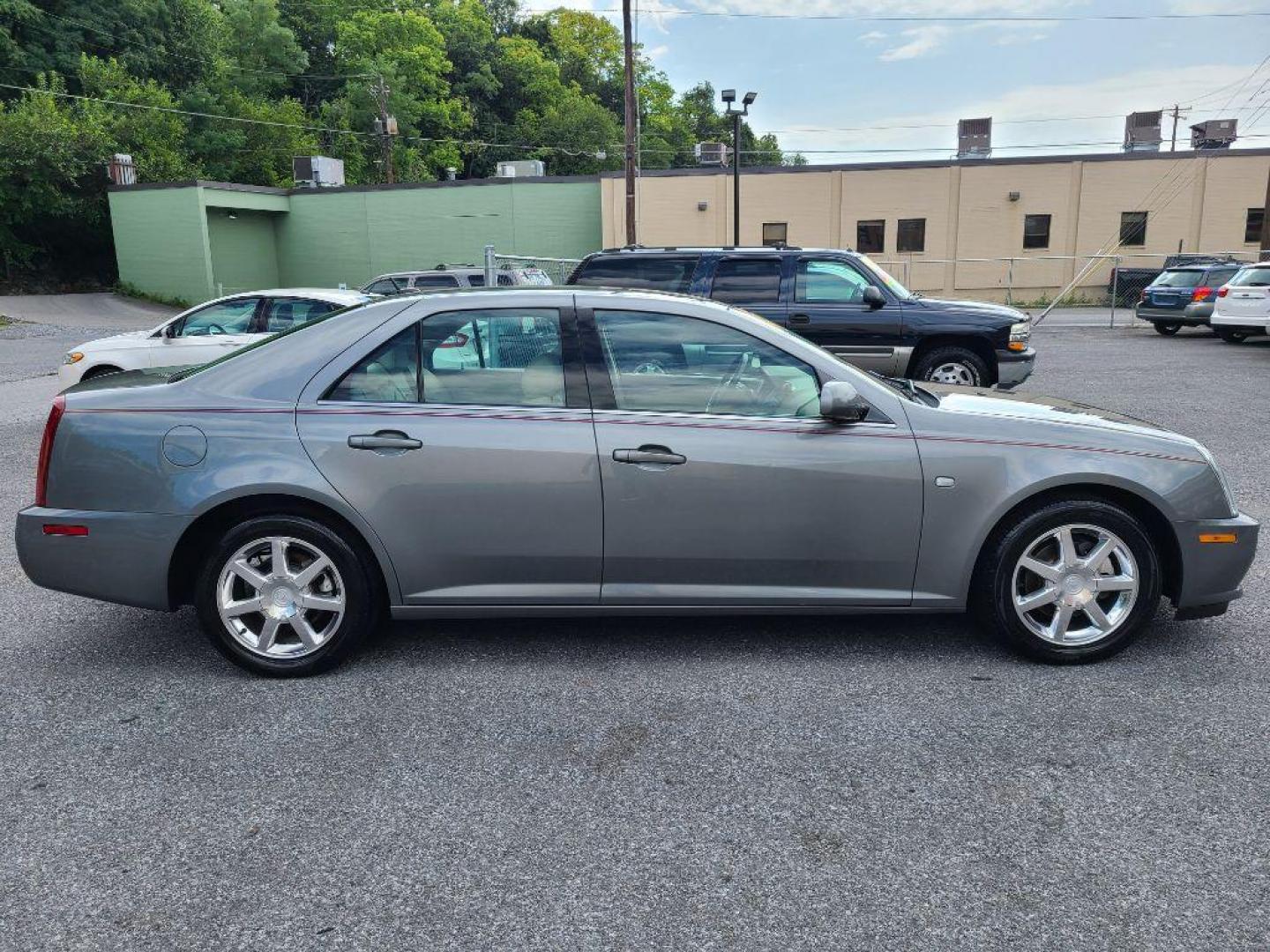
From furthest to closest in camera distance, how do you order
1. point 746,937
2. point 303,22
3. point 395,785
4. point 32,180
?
1. point 303,22
2. point 32,180
3. point 395,785
4. point 746,937

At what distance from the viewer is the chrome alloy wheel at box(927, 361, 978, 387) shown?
10891mm

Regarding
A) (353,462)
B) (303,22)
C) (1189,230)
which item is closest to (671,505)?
(353,462)

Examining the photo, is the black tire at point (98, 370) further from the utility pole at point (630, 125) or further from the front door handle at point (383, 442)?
the utility pole at point (630, 125)

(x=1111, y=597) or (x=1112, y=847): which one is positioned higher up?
(x=1111, y=597)

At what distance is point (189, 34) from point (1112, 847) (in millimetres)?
61660

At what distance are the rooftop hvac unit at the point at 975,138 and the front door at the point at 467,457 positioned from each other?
41.5m

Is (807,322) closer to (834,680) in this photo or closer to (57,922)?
(834,680)

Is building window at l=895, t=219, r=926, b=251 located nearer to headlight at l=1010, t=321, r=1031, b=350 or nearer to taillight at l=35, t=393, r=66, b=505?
headlight at l=1010, t=321, r=1031, b=350

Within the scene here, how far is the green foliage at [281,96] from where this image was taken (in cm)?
3828

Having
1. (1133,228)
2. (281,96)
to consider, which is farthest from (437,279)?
(281,96)

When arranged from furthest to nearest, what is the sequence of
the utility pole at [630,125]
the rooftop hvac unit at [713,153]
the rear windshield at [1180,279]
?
the rooftop hvac unit at [713,153]
the utility pole at [630,125]
the rear windshield at [1180,279]

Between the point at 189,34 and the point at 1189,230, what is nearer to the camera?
the point at 1189,230

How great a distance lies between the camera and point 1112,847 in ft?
9.16

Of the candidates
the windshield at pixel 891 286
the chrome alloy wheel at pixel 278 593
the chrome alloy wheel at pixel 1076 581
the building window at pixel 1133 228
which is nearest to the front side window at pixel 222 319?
the windshield at pixel 891 286
